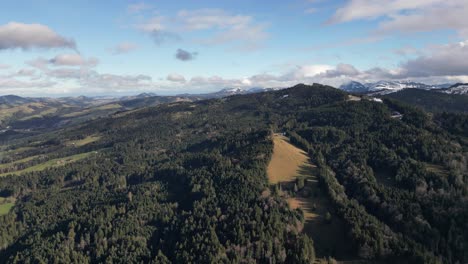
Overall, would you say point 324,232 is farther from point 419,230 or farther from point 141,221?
point 141,221

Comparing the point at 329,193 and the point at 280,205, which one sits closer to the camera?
the point at 280,205

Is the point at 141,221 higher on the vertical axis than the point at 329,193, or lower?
lower

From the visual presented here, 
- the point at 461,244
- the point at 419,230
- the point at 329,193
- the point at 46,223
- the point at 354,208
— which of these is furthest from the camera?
the point at 46,223

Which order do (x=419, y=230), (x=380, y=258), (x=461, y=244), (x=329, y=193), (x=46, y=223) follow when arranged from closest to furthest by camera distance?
(x=380, y=258) → (x=461, y=244) → (x=419, y=230) → (x=329, y=193) → (x=46, y=223)

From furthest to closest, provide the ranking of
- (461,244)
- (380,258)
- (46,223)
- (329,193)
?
(46,223)
(329,193)
(461,244)
(380,258)

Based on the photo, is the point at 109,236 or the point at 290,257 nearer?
the point at 290,257

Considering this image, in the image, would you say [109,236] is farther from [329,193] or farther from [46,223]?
[329,193]

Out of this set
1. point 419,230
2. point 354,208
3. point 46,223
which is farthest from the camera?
point 46,223

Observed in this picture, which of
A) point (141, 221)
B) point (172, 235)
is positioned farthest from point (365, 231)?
point (141, 221)

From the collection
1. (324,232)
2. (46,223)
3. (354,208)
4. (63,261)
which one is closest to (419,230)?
(354,208)
